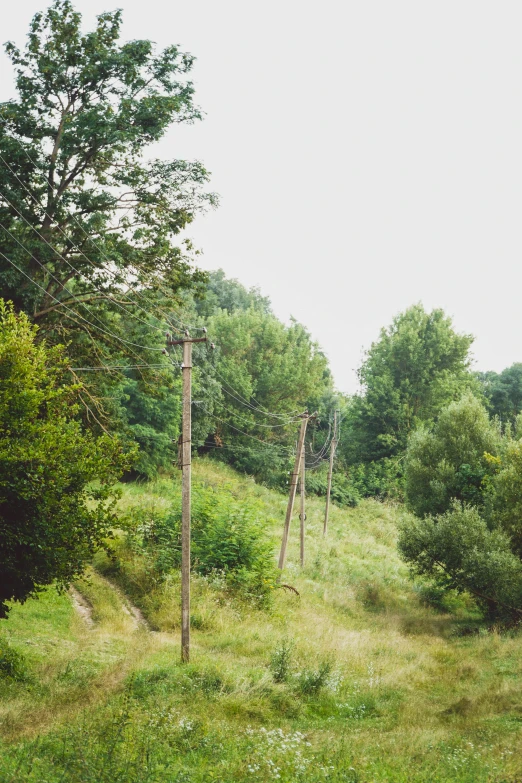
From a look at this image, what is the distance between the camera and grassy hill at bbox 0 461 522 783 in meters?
8.99

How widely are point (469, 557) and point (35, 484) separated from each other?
18584 millimetres

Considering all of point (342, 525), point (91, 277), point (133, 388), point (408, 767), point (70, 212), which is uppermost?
point (70, 212)

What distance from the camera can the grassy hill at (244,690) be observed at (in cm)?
899

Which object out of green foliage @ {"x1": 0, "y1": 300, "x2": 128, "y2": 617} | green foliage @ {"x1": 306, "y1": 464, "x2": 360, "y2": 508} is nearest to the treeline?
green foliage @ {"x1": 0, "y1": 300, "x2": 128, "y2": 617}

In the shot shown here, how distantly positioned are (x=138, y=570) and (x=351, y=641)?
25.9ft

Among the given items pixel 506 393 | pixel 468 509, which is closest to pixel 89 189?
pixel 468 509

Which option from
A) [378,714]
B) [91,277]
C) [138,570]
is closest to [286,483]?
[138,570]

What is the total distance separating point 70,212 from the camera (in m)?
21.4

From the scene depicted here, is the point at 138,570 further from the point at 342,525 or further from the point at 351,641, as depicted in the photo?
the point at 342,525

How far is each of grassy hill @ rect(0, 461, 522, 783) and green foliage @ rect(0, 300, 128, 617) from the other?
995mm

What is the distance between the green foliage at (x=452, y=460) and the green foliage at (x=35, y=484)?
21087 millimetres

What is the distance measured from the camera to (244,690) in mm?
12945

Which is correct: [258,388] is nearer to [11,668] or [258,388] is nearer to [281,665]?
[281,665]

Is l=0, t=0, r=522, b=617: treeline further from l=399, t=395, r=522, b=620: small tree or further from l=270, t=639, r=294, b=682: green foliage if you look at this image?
l=270, t=639, r=294, b=682: green foliage
